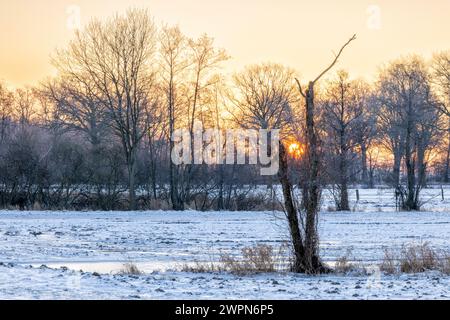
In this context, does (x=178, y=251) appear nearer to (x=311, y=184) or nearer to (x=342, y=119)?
(x=311, y=184)

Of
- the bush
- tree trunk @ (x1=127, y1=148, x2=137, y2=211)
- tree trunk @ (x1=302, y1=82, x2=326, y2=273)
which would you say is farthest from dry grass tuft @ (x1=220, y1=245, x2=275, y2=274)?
tree trunk @ (x1=127, y1=148, x2=137, y2=211)

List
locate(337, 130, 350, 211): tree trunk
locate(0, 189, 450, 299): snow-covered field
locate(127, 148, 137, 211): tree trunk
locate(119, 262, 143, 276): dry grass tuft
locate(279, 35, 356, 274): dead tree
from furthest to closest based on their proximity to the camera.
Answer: locate(127, 148, 137, 211): tree trunk < locate(337, 130, 350, 211): tree trunk < locate(279, 35, 356, 274): dead tree < locate(119, 262, 143, 276): dry grass tuft < locate(0, 189, 450, 299): snow-covered field

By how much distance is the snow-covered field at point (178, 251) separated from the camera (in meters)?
12.6

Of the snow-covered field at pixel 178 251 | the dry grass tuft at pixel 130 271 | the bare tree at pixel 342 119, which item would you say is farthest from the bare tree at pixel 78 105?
the dry grass tuft at pixel 130 271

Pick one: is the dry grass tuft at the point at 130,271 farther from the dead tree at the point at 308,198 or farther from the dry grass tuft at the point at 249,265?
the dead tree at the point at 308,198

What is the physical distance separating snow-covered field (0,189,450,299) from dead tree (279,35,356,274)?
0.82 meters

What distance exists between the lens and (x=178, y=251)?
21.8 m

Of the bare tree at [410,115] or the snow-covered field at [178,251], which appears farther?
the bare tree at [410,115]

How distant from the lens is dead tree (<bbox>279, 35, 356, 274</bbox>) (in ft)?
53.6

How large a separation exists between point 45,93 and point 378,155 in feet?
164

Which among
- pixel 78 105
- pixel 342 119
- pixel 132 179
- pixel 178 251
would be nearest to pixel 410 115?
pixel 342 119

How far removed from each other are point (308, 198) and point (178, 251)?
646cm

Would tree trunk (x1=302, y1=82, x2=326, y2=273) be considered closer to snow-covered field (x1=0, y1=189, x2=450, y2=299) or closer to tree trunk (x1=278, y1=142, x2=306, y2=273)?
tree trunk (x1=278, y1=142, x2=306, y2=273)

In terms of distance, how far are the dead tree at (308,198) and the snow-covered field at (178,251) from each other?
0.82m
